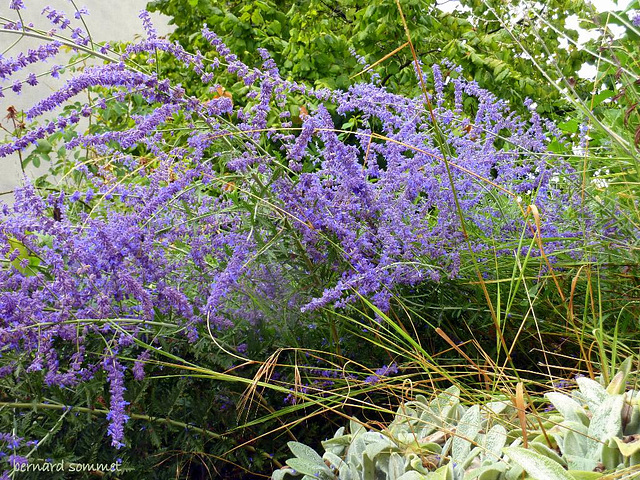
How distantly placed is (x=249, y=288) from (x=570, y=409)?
1005 millimetres

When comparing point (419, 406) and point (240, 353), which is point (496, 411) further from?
point (240, 353)

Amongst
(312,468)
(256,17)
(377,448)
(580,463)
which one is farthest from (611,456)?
(256,17)

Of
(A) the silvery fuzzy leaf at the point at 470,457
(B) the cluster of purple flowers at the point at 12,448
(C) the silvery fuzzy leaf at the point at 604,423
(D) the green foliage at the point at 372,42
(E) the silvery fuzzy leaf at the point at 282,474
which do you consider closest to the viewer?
(C) the silvery fuzzy leaf at the point at 604,423

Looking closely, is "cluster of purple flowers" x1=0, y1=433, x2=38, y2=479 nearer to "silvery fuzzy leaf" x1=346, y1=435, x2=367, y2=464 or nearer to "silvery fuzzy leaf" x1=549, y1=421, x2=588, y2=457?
"silvery fuzzy leaf" x1=346, y1=435, x2=367, y2=464

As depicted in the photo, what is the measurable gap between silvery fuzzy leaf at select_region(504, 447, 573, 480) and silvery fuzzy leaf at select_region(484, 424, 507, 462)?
16cm

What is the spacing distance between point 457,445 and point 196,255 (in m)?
1.00

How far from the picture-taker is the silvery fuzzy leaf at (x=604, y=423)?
Result: 1.18 meters

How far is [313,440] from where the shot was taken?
81.4 inches

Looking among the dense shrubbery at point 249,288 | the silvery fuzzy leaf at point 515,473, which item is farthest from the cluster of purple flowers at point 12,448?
the silvery fuzzy leaf at point 515,473

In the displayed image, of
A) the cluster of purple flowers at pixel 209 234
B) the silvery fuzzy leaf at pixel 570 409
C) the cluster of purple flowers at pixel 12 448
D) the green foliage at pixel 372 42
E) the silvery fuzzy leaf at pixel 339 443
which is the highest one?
the green foliage at pixel 372 42

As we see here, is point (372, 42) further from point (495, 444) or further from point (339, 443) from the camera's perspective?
point (495, 444)

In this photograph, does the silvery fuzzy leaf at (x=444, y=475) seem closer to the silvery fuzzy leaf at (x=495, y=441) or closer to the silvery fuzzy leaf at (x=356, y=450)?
the silvery fuzzy leaf at (x=495, y=441)

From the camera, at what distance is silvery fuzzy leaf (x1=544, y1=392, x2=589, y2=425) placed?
1.31 meters

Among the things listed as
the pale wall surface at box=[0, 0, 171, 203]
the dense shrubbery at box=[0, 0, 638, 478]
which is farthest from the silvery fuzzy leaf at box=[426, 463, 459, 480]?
the pale wall surface at box=[0, 0, 171, 203]
